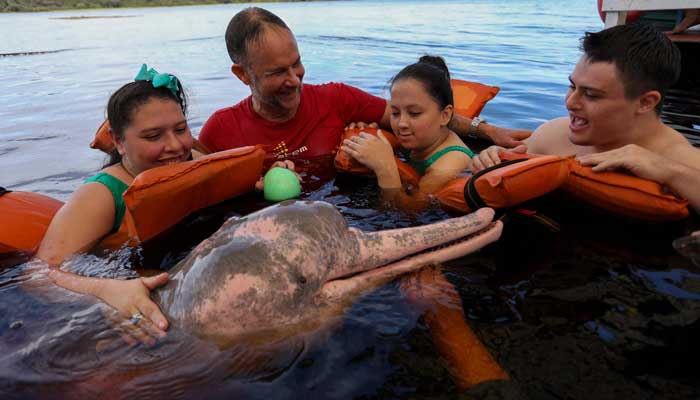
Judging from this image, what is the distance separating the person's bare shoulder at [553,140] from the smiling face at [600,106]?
483 mm

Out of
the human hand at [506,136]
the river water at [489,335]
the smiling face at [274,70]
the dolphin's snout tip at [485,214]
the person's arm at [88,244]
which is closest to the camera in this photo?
the river water at [489,335]

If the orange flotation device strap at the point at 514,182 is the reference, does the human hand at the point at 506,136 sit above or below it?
below

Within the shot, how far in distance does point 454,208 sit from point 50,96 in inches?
484

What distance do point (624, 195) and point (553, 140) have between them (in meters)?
1.56

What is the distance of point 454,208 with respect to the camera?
3.95m

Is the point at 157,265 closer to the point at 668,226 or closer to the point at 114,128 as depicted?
the point at 114,128

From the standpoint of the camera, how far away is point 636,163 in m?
3.55

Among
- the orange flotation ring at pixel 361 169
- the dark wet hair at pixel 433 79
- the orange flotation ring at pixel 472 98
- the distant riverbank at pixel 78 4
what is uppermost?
the distant riverbank at pixel 78 4

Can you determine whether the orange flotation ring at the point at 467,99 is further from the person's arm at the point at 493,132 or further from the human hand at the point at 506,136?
the human hand at the point at 506,136

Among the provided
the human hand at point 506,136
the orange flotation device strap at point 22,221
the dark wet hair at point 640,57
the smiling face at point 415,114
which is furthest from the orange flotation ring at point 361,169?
the orange flotation device strap at point 22,221

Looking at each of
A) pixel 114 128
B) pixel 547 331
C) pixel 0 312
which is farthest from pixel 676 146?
pixel 0 312

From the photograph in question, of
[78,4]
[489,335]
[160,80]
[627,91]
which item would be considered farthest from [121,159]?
[78,4]

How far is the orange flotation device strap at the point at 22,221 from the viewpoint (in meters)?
3.85

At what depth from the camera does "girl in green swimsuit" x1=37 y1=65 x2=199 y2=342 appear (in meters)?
3.56
